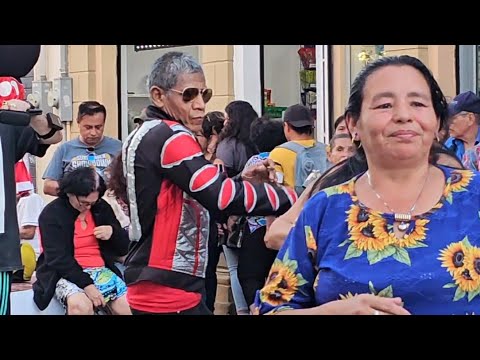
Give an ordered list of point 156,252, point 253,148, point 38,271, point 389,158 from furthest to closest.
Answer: point 253,148
point 38,271
point 156,252
point 389,158

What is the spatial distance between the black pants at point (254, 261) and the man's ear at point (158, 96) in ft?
7.92

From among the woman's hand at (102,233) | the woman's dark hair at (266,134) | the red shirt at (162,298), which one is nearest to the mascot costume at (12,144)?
the red shirt at (162,298)

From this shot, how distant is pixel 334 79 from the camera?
32.8 feet

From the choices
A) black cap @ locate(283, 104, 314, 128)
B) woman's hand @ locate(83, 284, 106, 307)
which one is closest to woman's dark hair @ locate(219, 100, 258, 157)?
black cap @ locate(283, 104, 314, 128)

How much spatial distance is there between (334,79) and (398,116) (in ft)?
25.0

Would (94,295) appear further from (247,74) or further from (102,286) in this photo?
(247,74)

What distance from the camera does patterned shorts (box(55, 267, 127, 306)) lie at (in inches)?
221

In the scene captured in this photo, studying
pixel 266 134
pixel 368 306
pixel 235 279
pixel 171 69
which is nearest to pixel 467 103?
pixel 266 134

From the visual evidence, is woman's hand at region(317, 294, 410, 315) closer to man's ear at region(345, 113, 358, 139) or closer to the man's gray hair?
man's ear at region(345, 113, 358, 139)

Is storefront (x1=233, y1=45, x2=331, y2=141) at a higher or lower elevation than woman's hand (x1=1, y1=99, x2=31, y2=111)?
higher

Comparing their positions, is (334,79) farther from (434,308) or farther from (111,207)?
(434,308)

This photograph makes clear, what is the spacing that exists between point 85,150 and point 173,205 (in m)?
3.83

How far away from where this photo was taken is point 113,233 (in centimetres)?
600
